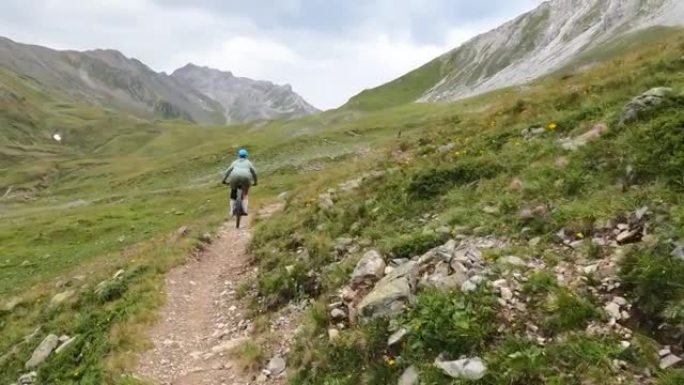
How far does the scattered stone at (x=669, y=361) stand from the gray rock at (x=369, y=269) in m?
5.83

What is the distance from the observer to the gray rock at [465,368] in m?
8.42

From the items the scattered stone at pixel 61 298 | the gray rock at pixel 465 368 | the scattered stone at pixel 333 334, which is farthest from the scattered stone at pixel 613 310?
the scattered stone at pixel 61 298

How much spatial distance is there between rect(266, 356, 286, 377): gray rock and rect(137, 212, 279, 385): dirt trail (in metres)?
0.47

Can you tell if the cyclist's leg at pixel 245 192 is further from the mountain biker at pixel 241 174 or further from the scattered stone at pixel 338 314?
the scattered stone at pixel 338 314

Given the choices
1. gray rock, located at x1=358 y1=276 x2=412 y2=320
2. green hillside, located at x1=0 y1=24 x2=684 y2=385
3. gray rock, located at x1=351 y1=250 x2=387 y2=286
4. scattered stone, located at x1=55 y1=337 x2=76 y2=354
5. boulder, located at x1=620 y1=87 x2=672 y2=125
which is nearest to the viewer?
green hillside, located at x1=0 y1=24 x2=684 y2=385

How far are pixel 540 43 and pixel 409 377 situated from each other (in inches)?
6894

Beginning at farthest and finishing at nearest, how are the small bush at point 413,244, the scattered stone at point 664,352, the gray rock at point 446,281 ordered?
the small bush at point 413,244, the gray rock at point 446,281, the scattered stone at point 664,352

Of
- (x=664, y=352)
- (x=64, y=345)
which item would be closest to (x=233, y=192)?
(x=64, y=345)

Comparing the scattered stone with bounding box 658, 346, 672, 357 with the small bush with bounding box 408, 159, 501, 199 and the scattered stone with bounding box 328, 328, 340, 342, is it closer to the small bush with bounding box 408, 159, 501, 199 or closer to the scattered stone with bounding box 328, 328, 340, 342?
the scattered stone with bounding box 328, 328, 340, 342

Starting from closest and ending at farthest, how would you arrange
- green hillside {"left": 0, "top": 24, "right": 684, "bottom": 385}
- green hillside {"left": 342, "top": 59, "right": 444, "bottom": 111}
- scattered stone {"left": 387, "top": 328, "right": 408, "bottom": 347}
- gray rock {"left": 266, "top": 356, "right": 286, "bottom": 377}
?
green hillside {"left": 0, "top": 24, "right": 684, "bottom": 385}
scattered stone {"left": 387, "top": 328, "right": 408, "bottom": 347}
gray rock {"left": 266, "top": 356, "right": 286, "bottom": 377}
green hillside {"left": 342, "top": 59, "right": 444, "bottom": 111}

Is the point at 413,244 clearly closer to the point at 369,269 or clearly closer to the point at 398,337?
the point at 369,269

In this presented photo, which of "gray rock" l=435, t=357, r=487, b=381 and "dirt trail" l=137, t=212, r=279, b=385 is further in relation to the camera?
"dirt trail" l=137, t=212, r=279, b=385

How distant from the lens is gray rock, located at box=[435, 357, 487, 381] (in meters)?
8.42

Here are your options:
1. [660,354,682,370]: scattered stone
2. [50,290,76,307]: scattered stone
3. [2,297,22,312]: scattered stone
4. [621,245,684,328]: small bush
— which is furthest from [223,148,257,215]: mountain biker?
[660,354,682,370]: scattered stone
